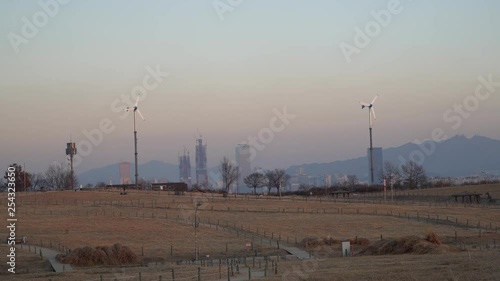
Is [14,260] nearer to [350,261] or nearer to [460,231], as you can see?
[350,261]

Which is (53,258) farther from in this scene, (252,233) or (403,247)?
(403,247)

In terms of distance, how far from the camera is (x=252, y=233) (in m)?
91.4

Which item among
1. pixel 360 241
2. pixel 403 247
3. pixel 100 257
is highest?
pixel 403 247

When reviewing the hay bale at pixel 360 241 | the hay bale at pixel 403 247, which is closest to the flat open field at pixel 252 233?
the hay bale at pixel 360 241

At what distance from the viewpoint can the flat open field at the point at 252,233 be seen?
48.2 meters

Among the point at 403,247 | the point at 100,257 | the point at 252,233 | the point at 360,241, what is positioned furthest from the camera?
the point at 252,233

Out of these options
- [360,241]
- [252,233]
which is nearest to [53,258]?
[252,233]

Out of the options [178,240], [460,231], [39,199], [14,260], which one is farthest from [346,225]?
[39,199]

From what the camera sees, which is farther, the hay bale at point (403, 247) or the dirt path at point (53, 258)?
the hay bale at point (403, 247)

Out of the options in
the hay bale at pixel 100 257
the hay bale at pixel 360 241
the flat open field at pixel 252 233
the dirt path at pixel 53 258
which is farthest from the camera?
the hay bale at pixel 360 241

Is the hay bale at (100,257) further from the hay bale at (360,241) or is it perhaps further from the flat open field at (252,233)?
the hay bale at (360,241)

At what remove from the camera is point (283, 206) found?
13238cm

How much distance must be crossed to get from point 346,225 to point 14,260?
51027 mm

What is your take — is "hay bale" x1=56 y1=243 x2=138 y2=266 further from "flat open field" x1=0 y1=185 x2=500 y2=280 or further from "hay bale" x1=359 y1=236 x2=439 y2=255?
"hay bale" x1=359 y1=236 x2=439 y2=255
